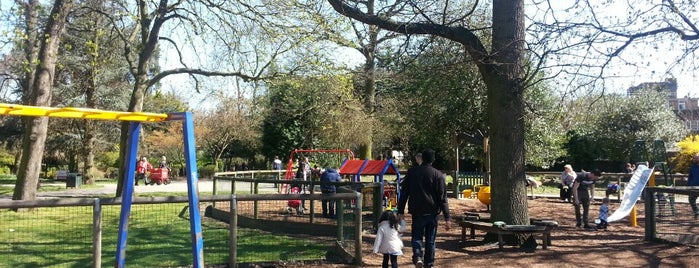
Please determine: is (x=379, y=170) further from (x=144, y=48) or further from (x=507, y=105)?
(x=144, y=48)

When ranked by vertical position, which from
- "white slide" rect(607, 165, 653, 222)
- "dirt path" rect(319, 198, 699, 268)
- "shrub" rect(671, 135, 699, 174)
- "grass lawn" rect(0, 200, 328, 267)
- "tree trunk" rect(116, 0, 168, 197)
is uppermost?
"tree trunk" rect(116, 0, 168, 197)

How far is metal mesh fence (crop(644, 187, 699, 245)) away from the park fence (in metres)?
5.87

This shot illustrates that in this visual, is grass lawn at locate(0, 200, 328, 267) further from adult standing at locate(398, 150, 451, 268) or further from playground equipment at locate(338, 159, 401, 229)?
playground equipment at locate(338, 159, 401, 229)

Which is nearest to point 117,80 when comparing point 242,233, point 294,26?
point 294,26

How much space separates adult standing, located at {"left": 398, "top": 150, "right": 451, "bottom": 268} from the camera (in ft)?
28.5

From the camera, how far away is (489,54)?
1089 cm

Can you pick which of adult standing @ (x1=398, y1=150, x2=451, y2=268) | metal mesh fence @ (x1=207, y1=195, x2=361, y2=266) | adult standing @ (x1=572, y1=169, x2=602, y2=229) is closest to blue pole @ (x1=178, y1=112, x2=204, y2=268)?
metal mesh fence @ (x1=207, y1=195, x2=361, y2=266)

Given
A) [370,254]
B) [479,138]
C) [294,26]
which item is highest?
[294,26]

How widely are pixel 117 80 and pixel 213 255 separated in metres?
30.3

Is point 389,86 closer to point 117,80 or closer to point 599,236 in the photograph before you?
point 117,80

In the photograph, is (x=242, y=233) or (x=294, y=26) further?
(x=294, y=26)

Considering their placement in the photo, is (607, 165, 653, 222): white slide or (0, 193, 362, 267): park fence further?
(607, 165, 653, 222): white slide

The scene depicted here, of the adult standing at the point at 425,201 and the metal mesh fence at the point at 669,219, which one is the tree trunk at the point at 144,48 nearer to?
the adult standing at the point at 425,201

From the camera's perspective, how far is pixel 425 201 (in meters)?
8.67
